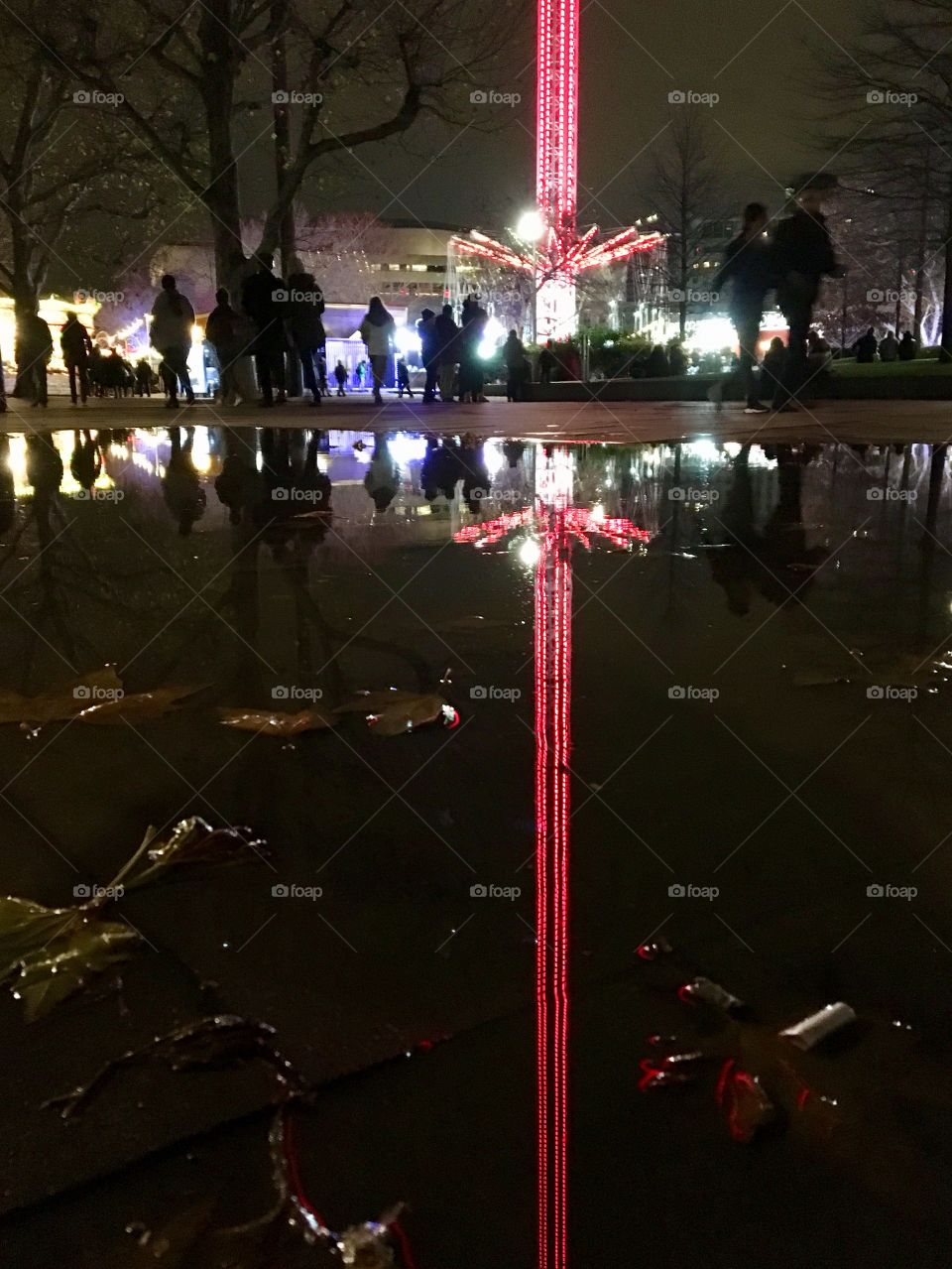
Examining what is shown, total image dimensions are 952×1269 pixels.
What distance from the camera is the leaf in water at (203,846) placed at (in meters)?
1.79

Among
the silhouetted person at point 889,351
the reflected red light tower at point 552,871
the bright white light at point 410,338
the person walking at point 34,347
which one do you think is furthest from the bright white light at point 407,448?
the bright white light at point 410,338

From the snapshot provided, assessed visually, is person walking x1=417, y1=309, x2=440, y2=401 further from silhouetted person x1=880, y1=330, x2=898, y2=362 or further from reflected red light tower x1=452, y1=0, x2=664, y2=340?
silhouetted person x1=880, y1=330, x2=898, y2=362

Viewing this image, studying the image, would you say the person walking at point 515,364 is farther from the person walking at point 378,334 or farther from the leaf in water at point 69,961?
the leaf in water at point 69,961

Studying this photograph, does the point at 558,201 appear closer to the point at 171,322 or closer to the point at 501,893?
the point at 171,322

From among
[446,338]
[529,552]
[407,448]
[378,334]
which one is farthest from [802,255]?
[446,338]

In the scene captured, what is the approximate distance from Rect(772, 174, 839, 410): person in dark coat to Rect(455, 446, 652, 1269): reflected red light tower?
680cm

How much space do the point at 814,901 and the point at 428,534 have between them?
3.52 meters

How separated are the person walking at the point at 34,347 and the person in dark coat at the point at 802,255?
55.2 feet

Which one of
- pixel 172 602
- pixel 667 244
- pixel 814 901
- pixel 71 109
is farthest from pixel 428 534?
pixel 667 244

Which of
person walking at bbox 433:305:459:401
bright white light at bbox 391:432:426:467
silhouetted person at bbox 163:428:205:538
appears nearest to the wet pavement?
silhouetted person at bbox 163:428:205:538

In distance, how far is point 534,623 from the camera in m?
3.21

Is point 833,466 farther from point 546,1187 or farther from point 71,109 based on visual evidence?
point 71,109

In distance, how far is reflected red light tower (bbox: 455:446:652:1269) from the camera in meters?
1.08

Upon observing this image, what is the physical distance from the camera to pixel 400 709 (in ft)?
8.19
